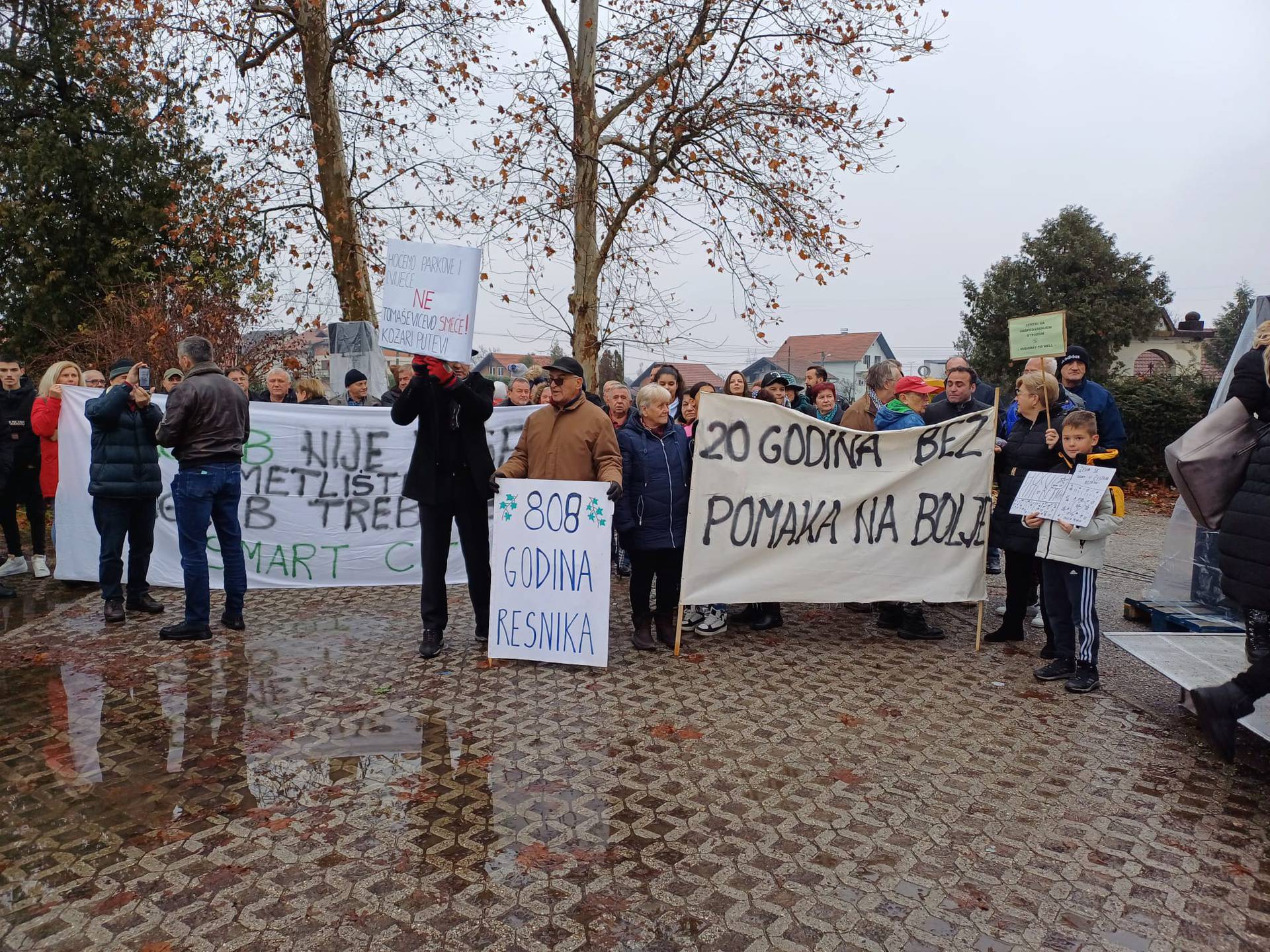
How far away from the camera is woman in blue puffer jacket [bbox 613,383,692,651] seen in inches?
230

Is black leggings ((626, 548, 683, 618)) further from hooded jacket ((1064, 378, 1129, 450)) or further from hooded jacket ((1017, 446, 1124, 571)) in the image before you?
hooded jacket ((1064, 378, 1129, 450))

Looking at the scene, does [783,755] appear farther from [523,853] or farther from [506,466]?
[506,466]

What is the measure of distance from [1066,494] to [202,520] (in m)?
5.71

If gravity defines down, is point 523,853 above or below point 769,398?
below

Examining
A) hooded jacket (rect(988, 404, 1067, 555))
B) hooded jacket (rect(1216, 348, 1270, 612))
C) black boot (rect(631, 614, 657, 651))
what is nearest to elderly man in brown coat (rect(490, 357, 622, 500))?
black boot (rect(631, 614, 657, 651))

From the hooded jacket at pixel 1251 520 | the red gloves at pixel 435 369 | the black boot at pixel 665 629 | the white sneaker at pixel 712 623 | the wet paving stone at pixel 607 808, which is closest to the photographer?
the wet paving stone at pixel 607 808

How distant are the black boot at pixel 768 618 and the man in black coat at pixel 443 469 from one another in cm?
225

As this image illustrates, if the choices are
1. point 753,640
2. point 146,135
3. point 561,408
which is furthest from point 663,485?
point 146,135

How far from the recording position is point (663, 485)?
5863 millimetres

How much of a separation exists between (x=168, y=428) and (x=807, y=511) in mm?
4359

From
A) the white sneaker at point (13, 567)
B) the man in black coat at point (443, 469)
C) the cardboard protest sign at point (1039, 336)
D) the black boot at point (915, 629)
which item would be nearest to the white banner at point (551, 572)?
the man in black coat at point (443, 469)

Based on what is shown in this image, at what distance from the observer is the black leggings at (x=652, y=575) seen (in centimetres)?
595

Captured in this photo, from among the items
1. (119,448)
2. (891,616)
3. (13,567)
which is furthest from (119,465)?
(891,616)

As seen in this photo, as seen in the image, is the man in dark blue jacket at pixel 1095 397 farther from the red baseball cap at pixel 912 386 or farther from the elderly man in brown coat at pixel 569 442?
the elderly man in brown coat at pixel 569 442
